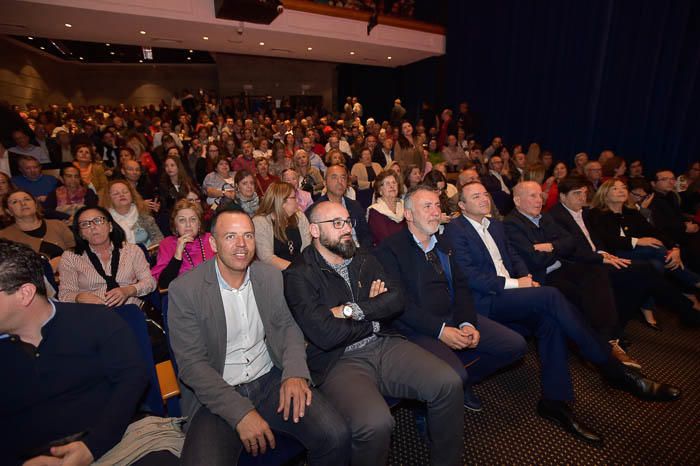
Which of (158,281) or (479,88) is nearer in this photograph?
(158,281)

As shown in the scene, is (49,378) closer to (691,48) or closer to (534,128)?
(691,48)

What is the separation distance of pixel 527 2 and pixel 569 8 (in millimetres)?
1125

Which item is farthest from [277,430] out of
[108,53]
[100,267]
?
[108,53]

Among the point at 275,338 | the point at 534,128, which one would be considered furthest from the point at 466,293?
the point at 534,128

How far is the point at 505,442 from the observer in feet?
6.34

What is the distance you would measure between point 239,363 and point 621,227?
352 centimetres

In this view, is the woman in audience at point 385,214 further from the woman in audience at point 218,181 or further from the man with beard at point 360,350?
the woman in audience at point 218,181

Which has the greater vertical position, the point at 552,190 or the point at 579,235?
the point at 552,190

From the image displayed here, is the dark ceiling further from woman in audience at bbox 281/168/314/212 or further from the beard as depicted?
the beard

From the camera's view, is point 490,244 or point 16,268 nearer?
point 16,268

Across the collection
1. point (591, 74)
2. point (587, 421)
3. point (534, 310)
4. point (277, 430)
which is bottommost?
point (587, 421)

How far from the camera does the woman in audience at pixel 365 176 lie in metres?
5.10

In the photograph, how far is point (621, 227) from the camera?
10.4ft

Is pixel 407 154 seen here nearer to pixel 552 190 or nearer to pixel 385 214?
pixel 552 190
